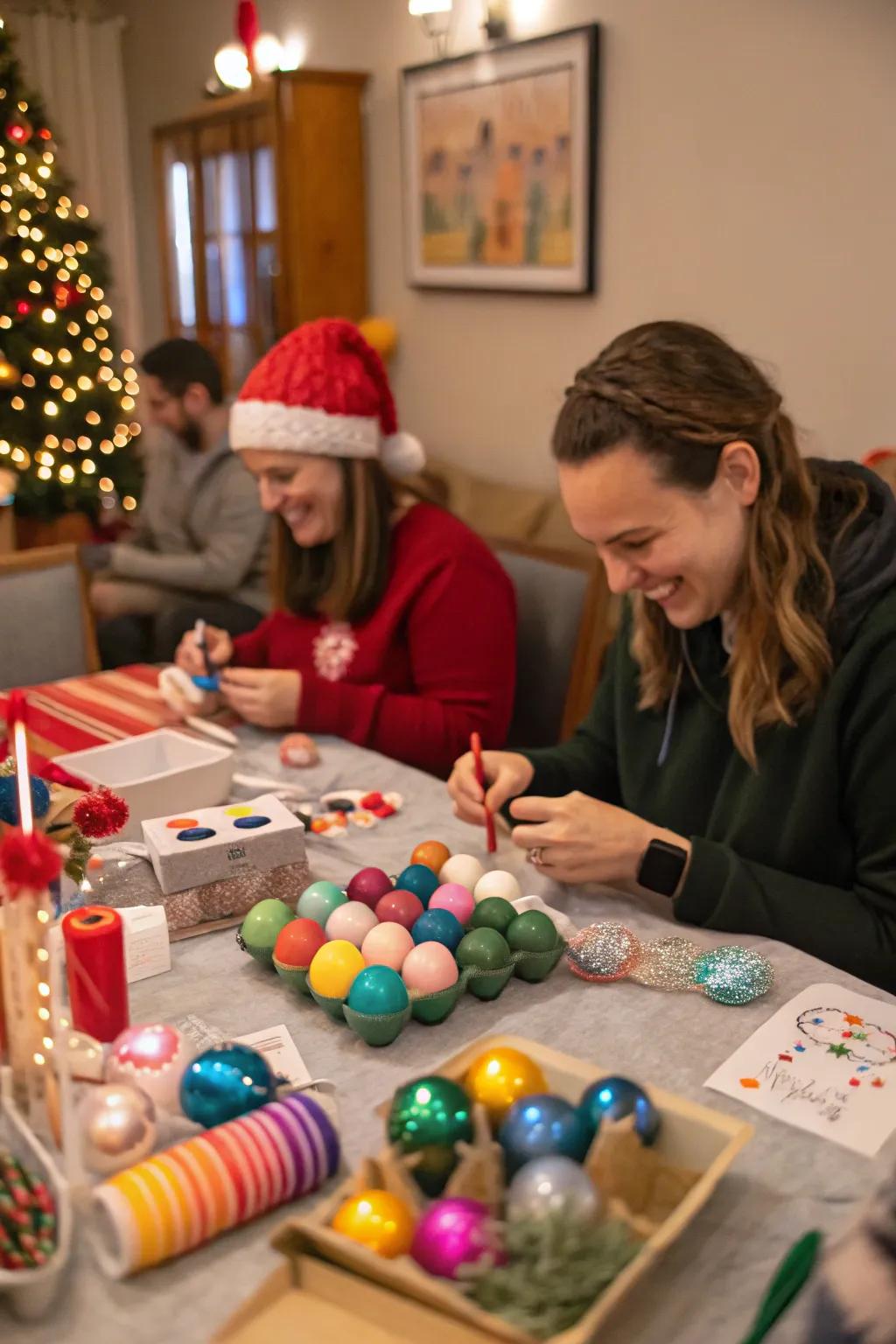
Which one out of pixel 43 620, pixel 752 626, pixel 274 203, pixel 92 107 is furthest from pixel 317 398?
pixel 92 107

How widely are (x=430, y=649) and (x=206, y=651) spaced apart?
1.28 ft

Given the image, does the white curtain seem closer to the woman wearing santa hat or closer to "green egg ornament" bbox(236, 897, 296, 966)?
the woman wearing santa hat

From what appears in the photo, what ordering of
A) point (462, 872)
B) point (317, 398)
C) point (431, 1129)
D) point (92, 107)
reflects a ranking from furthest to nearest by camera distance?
point (92, 107) < point (317, 398) < point (462, 872) < point (431, 1129)

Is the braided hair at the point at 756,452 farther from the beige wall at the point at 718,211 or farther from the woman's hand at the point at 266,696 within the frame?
the beige wall at the point at 718,211

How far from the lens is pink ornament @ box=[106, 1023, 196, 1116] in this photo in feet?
2.98

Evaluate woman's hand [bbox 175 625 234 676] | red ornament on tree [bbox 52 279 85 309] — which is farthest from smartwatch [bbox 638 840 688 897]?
red ornament on tree [bbox 52 279 85 309]

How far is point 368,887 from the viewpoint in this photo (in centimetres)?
122

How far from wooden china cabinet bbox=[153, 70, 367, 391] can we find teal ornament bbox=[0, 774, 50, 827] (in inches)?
134

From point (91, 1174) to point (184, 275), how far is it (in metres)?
5.19

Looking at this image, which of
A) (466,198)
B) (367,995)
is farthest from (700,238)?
(367,995)

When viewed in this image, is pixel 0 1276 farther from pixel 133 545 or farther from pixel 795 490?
pixel 133 545

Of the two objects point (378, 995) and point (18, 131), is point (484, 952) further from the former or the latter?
point (18, 131)

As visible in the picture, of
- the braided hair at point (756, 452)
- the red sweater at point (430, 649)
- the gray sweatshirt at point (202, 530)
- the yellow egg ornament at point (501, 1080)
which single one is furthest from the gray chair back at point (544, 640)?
the gray sweatshirt at point (202, 530)

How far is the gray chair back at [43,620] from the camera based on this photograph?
7.48ft
